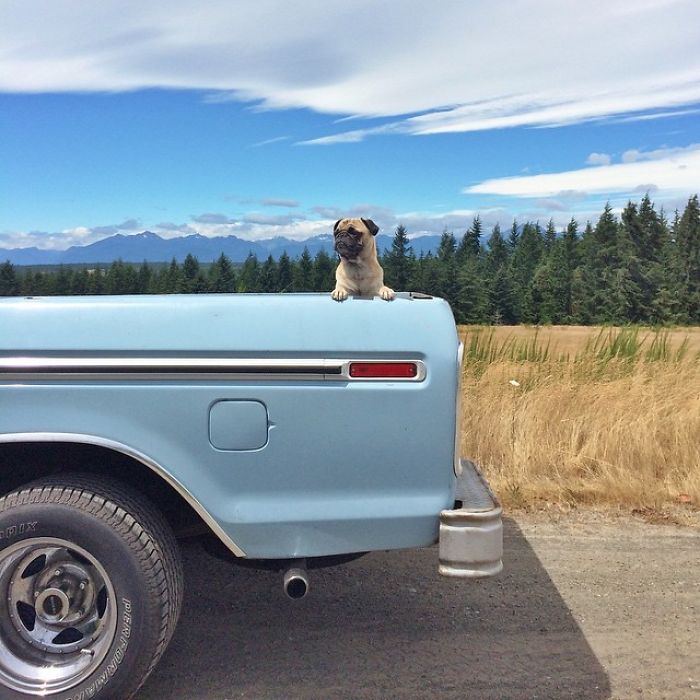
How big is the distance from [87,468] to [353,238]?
216cm

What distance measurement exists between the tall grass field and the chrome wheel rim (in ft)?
10.5

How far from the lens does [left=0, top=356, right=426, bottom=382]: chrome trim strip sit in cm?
255

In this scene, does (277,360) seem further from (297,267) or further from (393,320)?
(297,267)

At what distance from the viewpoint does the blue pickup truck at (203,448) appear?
257cm

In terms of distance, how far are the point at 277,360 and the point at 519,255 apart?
281ft

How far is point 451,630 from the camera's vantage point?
3436mm

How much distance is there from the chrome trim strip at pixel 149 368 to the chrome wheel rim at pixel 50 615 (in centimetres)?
63

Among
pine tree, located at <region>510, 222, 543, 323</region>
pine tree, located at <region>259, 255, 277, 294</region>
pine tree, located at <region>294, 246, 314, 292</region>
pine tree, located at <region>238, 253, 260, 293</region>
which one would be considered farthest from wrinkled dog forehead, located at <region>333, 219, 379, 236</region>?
pine tree, located at <region>510, 222, 543, 323</region>

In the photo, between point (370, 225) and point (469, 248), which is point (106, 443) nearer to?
point (370, 225)

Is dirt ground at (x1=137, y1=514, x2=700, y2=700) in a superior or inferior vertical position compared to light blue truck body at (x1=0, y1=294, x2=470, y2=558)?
inferior

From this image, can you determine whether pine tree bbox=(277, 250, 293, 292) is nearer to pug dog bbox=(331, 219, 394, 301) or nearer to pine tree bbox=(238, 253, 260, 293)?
pine tree bbox=(238, 253, 260, 293)

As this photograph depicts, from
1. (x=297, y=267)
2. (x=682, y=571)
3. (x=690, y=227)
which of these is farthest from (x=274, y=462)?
(x=690, y=227)

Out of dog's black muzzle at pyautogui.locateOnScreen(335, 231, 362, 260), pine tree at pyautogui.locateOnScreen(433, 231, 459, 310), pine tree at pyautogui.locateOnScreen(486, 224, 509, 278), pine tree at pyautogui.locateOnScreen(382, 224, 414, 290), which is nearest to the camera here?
dog's black muzzle at pyautogui.locateOnScreen(335, 231, 362, 260)


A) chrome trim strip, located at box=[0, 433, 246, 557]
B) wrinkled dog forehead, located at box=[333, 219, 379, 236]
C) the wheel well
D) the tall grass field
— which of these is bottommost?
the tall grass field
